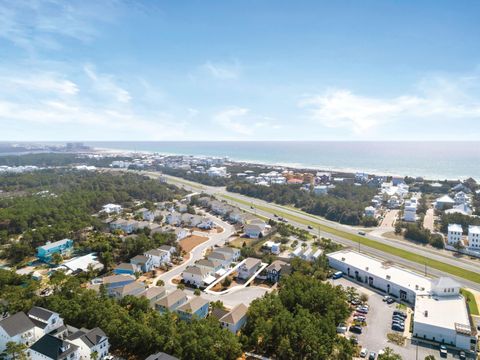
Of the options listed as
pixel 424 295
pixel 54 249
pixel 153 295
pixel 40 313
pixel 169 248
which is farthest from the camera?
pixel 169 248

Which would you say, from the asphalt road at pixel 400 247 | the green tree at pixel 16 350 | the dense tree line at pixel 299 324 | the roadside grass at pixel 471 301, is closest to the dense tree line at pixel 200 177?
the asphalt road at pixel 400 247

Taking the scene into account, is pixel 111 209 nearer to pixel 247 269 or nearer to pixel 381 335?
pixel 247 269

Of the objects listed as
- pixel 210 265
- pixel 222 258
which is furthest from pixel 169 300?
pixel 222 258

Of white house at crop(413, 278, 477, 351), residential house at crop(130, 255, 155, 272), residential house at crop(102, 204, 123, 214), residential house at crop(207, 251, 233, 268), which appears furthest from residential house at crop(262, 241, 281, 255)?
residential house at crop(102, 204, 123, 214)

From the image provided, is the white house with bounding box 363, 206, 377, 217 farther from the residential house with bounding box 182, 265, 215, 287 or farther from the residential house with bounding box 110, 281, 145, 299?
the residential house with bounding box 110, 281, 145, 299

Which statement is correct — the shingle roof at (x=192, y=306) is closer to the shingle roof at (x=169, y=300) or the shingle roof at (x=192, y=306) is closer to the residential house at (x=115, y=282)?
the shingle roof at (x=169, y=300)

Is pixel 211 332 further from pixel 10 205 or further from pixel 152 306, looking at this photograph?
pixel 10 205

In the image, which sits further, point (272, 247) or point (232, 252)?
Result: point (272, 247)
